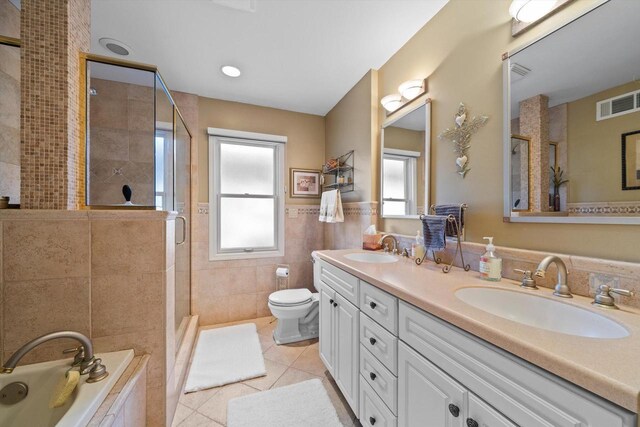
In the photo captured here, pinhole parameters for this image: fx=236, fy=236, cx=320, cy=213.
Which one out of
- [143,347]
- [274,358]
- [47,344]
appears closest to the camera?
[47,344]

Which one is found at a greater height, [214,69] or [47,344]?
[214,69]

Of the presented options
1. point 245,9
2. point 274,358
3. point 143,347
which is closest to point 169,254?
point 143,347

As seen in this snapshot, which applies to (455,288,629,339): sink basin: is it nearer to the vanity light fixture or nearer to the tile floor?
the tile floor

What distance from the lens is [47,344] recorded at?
1.04 meters

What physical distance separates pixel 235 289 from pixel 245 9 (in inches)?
98.2

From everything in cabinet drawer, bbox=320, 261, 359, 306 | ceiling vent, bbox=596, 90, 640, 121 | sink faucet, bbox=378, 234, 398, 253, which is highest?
ceiling vent, bbox=596, 90, 640, 121

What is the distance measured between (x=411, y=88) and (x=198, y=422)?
2.56 meters

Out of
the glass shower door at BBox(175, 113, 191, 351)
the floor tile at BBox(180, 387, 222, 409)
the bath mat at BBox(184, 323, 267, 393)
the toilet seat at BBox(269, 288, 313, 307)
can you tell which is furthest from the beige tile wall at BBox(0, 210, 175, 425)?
the toilet seat at BBox(269, 288, 313, 307)

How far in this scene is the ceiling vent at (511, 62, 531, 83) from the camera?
1085 millimetres

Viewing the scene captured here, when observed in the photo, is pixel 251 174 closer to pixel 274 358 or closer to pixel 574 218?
pixel 274 358

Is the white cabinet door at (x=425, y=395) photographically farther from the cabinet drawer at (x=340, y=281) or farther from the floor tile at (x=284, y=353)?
the floor tile at (x=284, y=353)

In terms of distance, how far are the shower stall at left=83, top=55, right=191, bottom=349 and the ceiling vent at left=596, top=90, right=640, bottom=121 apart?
1.92 metres

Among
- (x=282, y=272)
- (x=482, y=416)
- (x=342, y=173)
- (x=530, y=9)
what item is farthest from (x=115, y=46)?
(x=482, y=416)

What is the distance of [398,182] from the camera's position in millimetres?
1905
